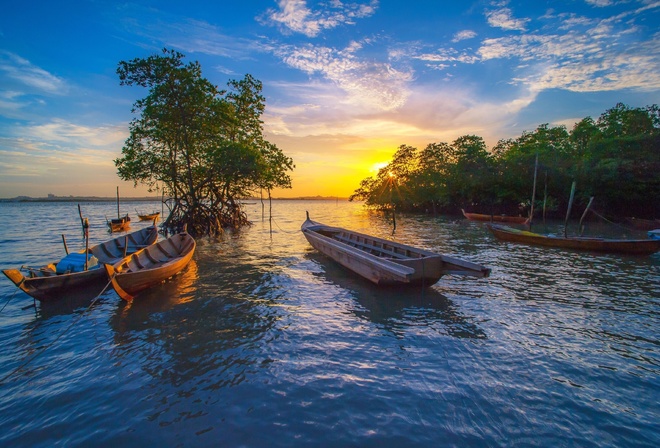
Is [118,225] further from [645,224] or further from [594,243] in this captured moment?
[645,224]

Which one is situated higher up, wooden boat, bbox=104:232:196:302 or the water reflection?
wooden boat, bbox=104:232:196:302

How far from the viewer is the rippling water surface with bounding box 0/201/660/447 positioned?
3.30 m

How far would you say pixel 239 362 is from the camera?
15.4 feet

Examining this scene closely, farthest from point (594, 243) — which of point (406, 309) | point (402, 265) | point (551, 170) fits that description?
point (551, 170)

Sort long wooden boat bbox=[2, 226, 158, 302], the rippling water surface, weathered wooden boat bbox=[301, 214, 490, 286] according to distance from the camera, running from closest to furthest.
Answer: the rippling water surface, long wooden boat bbox=[2, 226, 158, 302], weathered wooden boat bbox=[301, 214, 490, 286]

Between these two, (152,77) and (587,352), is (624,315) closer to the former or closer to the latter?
(587,352)

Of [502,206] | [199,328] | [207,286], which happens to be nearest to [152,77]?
[207,286]

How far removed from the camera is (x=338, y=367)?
14.7 ft

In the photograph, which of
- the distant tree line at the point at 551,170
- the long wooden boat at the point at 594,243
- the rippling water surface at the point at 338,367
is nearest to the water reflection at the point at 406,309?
the rippling water surface at the point at 338,367

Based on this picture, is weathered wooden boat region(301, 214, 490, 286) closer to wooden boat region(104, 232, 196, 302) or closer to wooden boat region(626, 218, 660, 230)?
wooden boat region(104, 232, 196, 302)

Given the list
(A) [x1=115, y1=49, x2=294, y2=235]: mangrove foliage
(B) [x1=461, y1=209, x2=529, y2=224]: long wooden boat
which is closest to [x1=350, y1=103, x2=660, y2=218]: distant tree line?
(B) [x1=461, y1=209, x2=529, y2=224]: long wooden boat

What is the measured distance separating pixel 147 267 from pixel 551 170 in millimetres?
31406

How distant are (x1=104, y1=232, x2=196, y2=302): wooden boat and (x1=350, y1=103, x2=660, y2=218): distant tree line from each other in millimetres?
20345

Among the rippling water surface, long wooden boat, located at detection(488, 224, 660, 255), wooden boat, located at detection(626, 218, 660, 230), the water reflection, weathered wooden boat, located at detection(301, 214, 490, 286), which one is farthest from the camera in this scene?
wooden boat, located at detection(626, 218, 660, 230)
